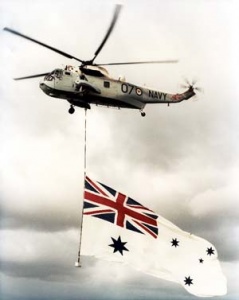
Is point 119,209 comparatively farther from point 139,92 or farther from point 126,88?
point 139,92

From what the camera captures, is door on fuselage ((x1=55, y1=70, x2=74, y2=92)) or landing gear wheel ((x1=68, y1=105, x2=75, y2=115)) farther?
landing gear wheel ((x1=68, y1=105, x2=75, y2=115))

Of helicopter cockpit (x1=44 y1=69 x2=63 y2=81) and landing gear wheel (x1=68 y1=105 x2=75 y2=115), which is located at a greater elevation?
helicopter cockpit (x1=44 y1=69 x2=63 y2=81)

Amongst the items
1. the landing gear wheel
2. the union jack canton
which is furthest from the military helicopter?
the union jack canton

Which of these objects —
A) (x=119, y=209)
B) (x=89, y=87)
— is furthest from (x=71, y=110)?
(x=119, y=209)

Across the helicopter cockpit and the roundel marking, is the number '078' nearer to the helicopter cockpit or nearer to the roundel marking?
the roundel marking

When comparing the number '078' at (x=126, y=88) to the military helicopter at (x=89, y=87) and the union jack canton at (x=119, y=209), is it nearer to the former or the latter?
the military helicopter at (x=89, y=87)

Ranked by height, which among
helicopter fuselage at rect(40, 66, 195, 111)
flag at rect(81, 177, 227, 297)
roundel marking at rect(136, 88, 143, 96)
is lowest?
flag at rect(81, 177, 227, 297)

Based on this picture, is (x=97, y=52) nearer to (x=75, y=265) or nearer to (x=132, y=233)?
(x=132, y=233)
